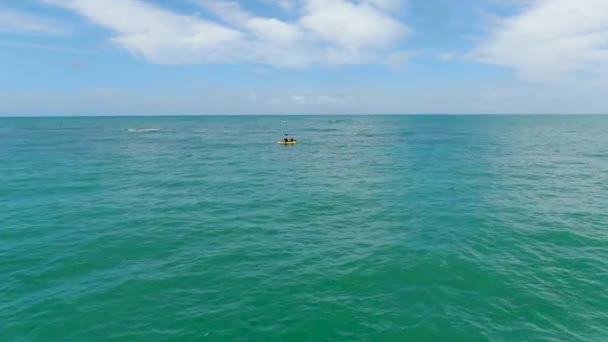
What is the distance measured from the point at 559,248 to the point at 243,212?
2951 centimetres

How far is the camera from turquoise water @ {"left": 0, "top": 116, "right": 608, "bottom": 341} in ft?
65.9

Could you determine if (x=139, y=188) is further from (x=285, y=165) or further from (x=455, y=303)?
(x=455, y=303)

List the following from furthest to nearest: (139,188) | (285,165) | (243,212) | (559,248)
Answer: (285,165)
(139,188)
(243,212)
(559,248)

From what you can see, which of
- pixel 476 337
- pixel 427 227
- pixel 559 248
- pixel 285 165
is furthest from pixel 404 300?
pixel 285 165

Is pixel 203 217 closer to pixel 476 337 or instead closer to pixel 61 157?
pixel 476 337

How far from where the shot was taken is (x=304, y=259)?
91.2 feet

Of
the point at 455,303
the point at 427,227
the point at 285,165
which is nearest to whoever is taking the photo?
the point at 455,303

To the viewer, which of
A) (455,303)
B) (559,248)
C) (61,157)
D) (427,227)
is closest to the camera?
(455,303)

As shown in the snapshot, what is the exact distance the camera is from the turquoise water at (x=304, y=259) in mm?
20094

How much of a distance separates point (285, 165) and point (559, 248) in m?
47.7

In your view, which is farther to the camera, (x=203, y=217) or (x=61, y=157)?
(x=61, y=157)

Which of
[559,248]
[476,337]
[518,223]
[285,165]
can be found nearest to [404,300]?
[476,337]

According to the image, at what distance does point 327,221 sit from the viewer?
120 feet

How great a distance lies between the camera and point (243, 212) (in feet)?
129
